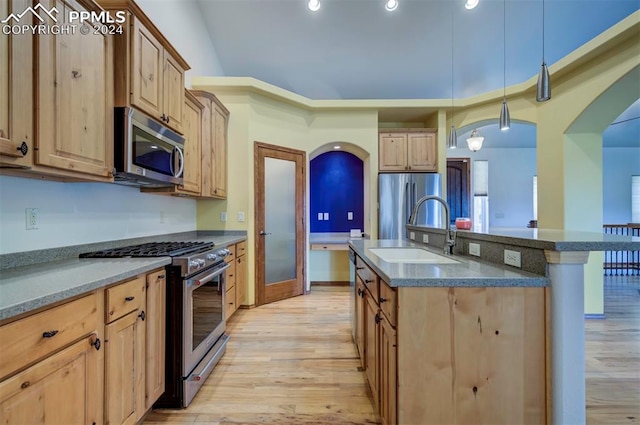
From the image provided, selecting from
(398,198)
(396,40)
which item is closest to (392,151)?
(398,198)

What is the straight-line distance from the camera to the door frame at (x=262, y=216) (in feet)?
12.1

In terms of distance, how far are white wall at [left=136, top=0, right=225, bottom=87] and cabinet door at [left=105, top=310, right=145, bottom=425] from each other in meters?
2.65

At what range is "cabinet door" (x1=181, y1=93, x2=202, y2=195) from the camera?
2.62 metres

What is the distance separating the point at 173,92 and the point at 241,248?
1.83 metres

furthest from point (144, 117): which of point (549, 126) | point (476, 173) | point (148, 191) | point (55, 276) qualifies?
point (476, 173)

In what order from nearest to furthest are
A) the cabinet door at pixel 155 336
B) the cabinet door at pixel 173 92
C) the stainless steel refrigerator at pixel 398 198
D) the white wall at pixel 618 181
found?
the cabinet door at pixel 155 336
the cabinet door at pixel 173 92
the stainless steel refrigerator at pixel 398 198
the white wall at pixel 618 181

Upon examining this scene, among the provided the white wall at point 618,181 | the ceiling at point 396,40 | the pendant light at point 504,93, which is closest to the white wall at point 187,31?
the ceiling at point 396,40

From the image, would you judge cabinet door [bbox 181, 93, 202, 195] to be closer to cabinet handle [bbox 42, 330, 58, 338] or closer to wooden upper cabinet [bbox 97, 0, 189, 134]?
wooden upper cabinet [bbox 97, 0, 189, 134]

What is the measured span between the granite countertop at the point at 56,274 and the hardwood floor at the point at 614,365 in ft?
9.03

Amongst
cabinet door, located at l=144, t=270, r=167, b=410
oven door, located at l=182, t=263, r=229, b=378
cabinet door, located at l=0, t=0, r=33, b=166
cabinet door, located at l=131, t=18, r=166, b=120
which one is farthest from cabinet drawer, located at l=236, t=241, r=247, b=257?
cabinet door, located at l=0, t=0, r=33, b=166

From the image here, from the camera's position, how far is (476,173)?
7.18 meters

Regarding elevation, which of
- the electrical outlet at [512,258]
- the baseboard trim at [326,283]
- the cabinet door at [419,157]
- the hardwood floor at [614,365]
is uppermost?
the cabinet door at [419,157]

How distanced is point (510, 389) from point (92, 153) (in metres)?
2.34

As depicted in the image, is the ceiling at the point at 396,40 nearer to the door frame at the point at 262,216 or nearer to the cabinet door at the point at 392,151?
the cabinet door at the point at 392,151
